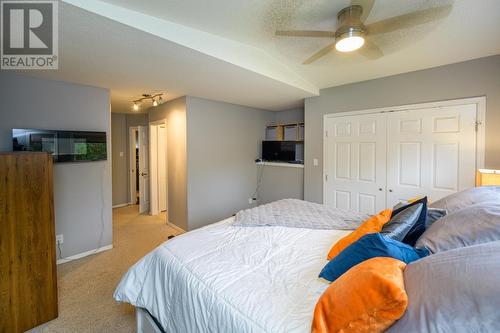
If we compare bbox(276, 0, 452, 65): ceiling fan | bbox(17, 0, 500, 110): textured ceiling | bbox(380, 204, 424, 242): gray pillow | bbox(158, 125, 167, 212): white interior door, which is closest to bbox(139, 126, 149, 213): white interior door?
bbox(158, 125, 167, 212): white interior door

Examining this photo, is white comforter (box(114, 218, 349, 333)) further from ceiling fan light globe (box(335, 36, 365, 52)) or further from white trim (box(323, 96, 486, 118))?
white trim (box(323, 96, 486, 118))

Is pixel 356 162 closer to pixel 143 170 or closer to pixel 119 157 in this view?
pixel 143 170

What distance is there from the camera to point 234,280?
122cm

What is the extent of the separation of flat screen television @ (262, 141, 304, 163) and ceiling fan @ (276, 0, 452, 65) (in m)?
2.74

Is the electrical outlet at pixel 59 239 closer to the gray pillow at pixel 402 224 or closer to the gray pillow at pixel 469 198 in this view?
the gray pillow at pixel 402 224

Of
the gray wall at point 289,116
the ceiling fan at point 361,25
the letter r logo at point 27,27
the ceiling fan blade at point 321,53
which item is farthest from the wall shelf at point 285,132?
the letter r logo at point 27,27

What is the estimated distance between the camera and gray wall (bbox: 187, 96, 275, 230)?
382cm

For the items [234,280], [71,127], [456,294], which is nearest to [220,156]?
[71,127]

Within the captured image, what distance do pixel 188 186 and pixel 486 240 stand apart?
3431mm

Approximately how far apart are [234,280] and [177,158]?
311 cm

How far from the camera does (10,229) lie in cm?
172

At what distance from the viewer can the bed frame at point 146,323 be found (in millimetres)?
1477

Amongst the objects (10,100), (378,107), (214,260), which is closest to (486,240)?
(214,260)

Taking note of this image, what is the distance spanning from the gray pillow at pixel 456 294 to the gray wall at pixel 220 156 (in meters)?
3.38
